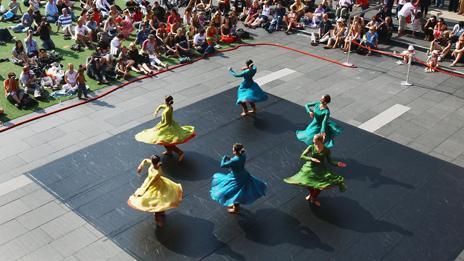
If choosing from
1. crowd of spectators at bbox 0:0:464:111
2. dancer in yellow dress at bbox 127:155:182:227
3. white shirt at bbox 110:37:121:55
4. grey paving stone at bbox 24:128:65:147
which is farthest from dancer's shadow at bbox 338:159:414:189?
white shirt at bbox 110:37:121:55

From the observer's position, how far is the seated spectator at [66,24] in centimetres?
2214

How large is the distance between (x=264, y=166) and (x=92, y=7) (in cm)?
Answer: 1414

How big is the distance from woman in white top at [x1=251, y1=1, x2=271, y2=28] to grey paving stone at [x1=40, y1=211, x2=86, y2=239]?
14474 millimetres

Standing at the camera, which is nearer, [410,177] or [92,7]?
[410,177]

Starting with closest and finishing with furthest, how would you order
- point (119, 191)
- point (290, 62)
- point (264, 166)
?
1. point (119, 191)
2. point (264, 166)
3. point (290, 62)

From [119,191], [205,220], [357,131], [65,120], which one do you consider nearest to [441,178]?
[357,131]

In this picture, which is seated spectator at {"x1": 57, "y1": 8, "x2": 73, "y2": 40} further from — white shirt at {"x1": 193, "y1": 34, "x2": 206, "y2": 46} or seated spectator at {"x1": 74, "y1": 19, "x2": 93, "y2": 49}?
white shirt at {"x1": 193, "y1": 34, "x2": 206, "y2": 46}

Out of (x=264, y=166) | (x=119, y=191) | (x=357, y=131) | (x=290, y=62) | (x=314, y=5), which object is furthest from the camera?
(x=314, y=5)

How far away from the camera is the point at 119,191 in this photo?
40.3 feet

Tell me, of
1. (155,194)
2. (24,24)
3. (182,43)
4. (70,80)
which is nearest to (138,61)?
(182,43)

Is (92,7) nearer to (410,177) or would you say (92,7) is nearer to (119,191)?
(119,191)

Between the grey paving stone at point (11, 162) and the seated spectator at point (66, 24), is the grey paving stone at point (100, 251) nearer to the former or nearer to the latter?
the grey paving stone at point (11, 162)

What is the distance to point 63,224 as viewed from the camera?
37.2 ft

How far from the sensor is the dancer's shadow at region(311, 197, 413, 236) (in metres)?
11.1
